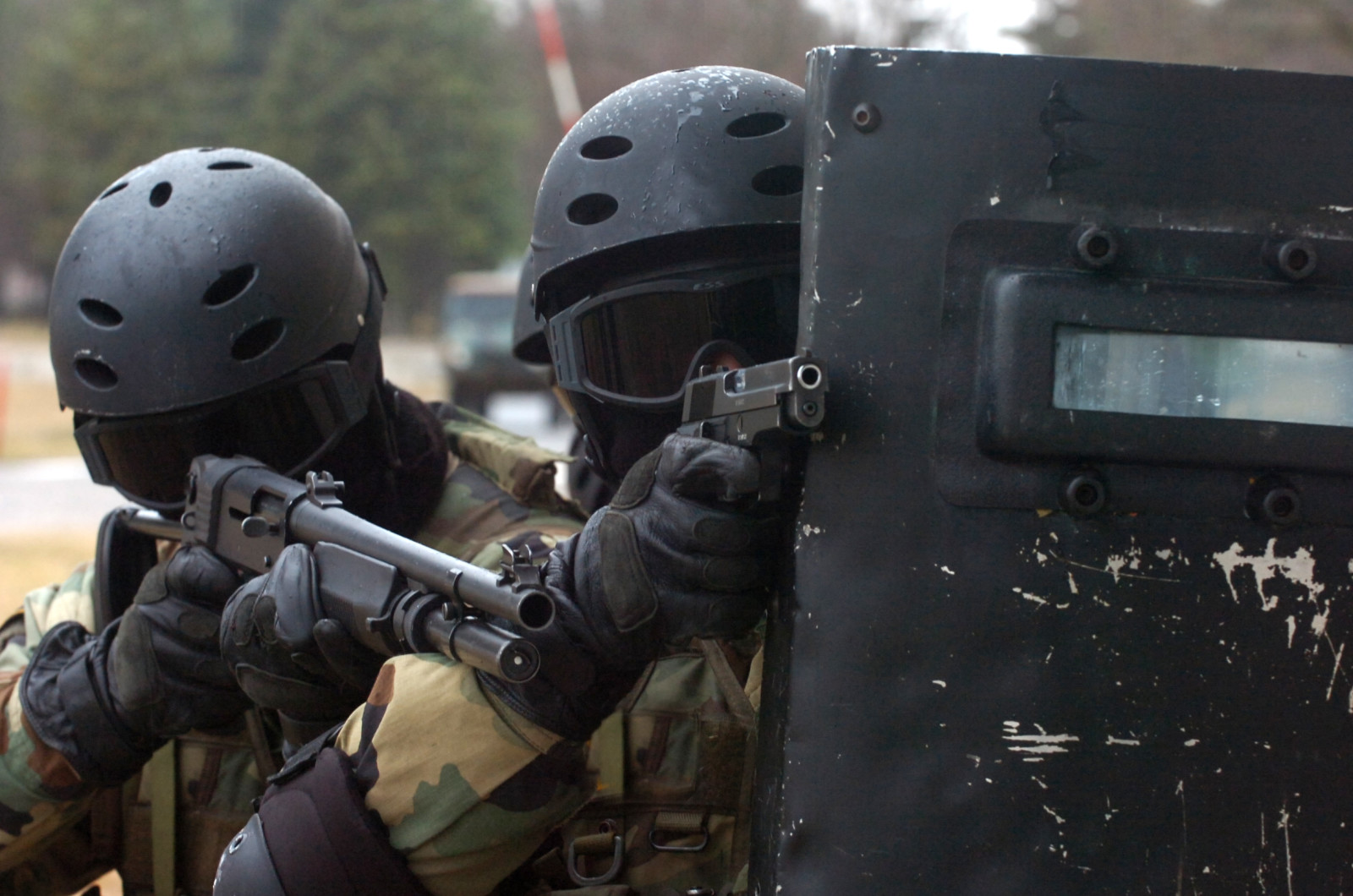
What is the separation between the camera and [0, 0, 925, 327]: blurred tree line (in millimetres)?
36094

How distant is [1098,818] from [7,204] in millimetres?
49460

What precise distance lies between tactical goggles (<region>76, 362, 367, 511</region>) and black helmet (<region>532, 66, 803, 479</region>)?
1.96ft

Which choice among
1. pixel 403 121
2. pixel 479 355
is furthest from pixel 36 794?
pixel 403 121

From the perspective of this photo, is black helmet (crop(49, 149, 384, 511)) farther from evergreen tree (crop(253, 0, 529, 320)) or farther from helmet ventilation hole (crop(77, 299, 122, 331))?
evergreen tree (crop(253, 0, 529, 320))

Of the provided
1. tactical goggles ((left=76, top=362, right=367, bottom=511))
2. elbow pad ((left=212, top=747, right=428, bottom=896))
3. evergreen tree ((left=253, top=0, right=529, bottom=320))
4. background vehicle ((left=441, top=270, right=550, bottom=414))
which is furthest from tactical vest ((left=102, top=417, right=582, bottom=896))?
evergreen tree ((left=253, top=0, right=529, bottom=320))

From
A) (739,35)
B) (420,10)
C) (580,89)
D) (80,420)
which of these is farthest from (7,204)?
(80,420)

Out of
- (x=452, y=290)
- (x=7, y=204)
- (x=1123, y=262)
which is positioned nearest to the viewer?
(x=1123, y=262)

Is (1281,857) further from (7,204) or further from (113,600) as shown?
(7,204)

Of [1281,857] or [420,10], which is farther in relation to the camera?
[420,10]

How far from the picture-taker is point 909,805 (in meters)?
1.36

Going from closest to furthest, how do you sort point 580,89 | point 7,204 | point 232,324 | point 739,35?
1. point 232,324
2. point 739,35
3. point 580,89
4. point 7,204

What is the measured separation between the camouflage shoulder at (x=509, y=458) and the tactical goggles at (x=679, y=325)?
0.72 m

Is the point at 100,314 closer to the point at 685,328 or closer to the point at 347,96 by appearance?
the point at 685,328

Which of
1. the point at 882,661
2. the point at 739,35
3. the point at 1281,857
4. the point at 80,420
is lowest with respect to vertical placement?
the point at 1281,857
